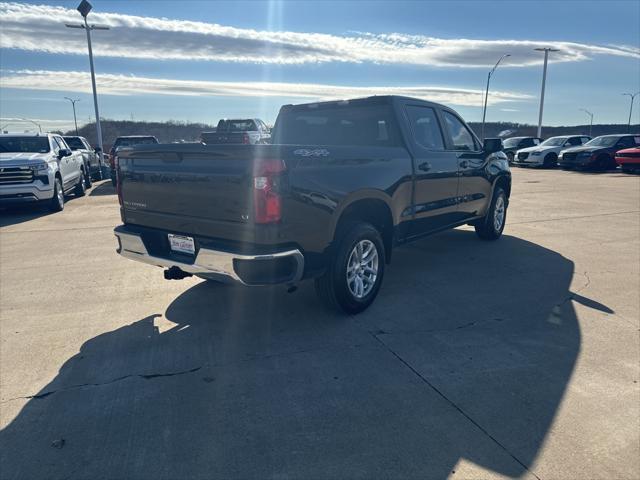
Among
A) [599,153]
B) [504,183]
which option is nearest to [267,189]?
[504,183]

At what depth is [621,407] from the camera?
10.1ft

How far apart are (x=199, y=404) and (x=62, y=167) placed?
10.9 meters

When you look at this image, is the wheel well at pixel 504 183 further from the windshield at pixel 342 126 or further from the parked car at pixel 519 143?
the parked car at pixel 519 143

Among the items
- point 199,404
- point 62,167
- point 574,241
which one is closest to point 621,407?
point 199,404

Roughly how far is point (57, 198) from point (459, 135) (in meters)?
9.24

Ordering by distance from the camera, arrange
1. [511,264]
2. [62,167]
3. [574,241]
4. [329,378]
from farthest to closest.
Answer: [62,167], [574,241], [511,264], [329,378]

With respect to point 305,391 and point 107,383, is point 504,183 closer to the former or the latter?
point 305,391

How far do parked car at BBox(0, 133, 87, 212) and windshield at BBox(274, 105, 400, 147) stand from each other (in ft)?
23.7

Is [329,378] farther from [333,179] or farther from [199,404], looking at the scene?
[333,179]

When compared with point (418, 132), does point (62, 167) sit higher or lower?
lower

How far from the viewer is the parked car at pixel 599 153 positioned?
72.2 ft

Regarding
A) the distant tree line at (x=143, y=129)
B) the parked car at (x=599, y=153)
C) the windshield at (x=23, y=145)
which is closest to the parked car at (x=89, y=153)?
the windshield at (x=23, y=145)

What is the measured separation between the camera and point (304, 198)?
375 cm

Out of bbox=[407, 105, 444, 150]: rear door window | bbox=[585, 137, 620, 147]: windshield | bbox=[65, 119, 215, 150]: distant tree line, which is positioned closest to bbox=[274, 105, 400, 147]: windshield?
bbox=[407, 105, 444, 150]: rear door window
